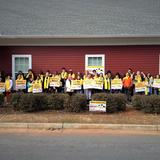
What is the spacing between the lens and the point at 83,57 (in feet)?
61.0

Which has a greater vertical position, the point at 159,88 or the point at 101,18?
the point at 101,18

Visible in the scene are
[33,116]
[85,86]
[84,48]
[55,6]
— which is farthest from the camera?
[55,6]

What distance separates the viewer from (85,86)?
16500 millimetres

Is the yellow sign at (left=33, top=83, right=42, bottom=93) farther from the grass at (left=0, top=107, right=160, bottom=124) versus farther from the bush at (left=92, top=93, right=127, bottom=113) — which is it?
the bush at (left=92, top=93, right=127, bottom=113)

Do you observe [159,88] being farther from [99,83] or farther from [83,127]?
[83,127]

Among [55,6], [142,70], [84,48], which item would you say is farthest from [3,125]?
[55,6]

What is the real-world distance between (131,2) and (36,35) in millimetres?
8415

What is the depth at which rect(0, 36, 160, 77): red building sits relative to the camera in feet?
59.9

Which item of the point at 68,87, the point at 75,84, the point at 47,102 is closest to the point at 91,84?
the point at 75,84

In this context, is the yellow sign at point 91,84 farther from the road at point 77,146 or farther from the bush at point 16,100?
the road at point 77,146

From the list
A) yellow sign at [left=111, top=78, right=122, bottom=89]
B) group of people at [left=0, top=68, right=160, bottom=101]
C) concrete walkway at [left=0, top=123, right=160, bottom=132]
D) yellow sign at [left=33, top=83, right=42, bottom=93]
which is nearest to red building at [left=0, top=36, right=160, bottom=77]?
group of people at [left=0, top=68, right=160, bottom=101]

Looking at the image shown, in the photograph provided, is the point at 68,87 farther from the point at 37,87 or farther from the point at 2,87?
the point at 2,87

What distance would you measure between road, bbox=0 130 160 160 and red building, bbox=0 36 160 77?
8.05 meters

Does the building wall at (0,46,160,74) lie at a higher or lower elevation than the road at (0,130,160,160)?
higher
